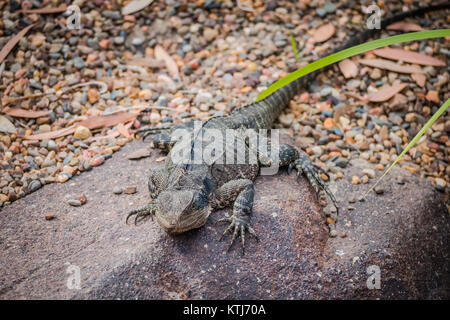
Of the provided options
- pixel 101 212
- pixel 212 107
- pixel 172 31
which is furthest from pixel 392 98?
pixel 101 212

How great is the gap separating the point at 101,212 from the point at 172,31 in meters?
4.12

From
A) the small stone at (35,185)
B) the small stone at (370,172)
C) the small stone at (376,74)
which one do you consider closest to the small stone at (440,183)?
the small stone at (370,172)

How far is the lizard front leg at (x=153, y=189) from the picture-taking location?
172 inches

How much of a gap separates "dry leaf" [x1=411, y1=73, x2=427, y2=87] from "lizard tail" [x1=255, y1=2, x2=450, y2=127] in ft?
3.70

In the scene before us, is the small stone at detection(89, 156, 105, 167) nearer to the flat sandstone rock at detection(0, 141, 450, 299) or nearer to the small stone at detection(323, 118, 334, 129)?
the flat sandstone rock at detection(0, 141, 450, 299)

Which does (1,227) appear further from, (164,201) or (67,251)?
(164,201)

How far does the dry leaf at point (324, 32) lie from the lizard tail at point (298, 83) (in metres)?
0.44

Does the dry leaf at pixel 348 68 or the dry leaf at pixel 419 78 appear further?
the dry leaf at pixel 348 68

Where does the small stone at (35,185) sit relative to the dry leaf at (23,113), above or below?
below

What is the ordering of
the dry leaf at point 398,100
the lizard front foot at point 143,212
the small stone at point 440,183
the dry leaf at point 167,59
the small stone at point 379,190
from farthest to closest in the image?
the dry leaf at point 167,59, the dry leaf at point 398,100, the small stone at point 440,183, the small stone at point 379,190, the lizard front foot at point 143,212

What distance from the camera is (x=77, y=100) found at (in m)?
6.26

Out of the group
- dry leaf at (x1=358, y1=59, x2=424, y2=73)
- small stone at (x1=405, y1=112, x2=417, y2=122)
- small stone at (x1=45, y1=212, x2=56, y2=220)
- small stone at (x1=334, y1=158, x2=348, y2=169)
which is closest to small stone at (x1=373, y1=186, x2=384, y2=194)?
small stone at (x1=334, y1=158, x2=348, y2=169)

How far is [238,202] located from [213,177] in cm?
48

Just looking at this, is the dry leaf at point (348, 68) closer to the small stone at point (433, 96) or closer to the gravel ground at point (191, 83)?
the gravel ground at point (191, 83)
